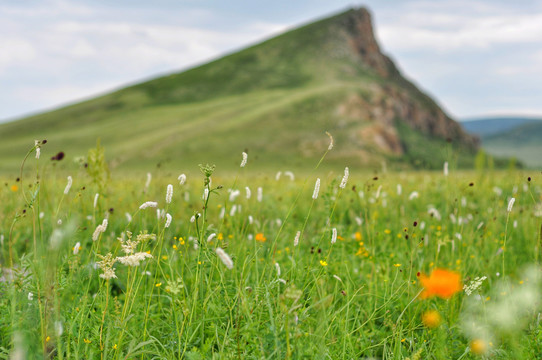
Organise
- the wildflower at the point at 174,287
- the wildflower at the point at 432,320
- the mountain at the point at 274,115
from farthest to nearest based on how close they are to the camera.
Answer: the mountain at the point at 274,115
the wildflower at the point at 174,287
the wildflower at the point at 432,320

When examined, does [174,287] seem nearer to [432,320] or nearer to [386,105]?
[432,320]

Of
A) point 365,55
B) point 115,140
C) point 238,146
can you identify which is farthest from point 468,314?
point 365,55

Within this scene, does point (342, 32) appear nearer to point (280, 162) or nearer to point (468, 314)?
point (280, 162)

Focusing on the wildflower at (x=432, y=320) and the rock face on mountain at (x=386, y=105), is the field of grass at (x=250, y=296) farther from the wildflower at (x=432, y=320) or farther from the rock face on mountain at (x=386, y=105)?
the rock face on mountain at (x=386, y=105)

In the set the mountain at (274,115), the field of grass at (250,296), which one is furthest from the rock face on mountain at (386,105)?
the field of grass at (250,296)

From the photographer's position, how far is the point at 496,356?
313 centimetres

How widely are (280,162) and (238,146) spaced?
841 centimetres

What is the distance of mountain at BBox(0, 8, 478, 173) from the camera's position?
2665 inches

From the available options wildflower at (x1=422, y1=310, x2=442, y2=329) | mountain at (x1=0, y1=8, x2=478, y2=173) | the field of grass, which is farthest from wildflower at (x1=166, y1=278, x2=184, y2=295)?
mountain at (x1=0, y1=8, x2=478, y2=173)

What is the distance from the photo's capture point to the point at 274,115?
78500 mm

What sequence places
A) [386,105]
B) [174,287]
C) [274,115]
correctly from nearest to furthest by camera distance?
[174,287] < [274,115] < [386,105]

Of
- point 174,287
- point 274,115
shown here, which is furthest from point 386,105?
point 174,287

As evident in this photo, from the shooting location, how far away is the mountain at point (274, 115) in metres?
67.7

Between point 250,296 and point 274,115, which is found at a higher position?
point 274,115
